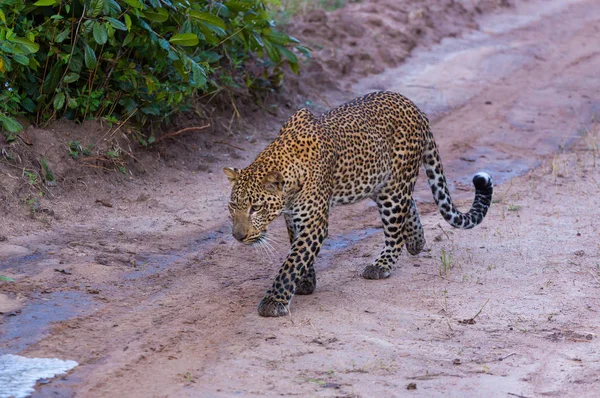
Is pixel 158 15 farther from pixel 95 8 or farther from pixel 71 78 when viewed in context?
pixel 71 78

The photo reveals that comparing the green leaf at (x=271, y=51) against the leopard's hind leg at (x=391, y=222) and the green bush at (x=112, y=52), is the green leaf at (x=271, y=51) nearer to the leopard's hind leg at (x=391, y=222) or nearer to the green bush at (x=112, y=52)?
the green bush at (x=112, y=52)

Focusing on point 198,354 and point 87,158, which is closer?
point 198,354

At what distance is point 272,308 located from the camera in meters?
7.10

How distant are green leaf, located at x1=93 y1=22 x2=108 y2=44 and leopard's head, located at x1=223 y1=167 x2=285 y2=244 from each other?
2.48 meters

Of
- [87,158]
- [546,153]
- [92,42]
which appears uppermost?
[92,42]

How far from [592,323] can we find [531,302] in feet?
2.02

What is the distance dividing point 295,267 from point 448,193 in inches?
87.7

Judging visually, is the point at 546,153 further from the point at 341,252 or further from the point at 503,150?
the point at 341,252

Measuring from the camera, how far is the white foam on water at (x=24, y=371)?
546 centimetres

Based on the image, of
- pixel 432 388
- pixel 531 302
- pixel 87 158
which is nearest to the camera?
pixel 432 388

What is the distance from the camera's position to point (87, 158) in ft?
32.4

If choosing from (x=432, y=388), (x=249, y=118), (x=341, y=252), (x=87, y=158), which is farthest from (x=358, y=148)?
(x=249, y=118)

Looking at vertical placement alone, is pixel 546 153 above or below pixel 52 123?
below

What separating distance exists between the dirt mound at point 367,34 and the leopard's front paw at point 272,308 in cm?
748
